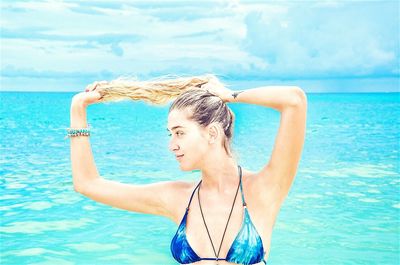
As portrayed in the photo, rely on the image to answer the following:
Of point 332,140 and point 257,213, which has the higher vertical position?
point 332,140

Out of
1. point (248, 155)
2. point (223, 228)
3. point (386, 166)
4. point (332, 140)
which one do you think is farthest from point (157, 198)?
point (332, 140)

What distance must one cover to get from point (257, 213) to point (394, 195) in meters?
9.81

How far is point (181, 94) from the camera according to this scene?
2.36 m

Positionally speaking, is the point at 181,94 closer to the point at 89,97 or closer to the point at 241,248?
the point at 89,97

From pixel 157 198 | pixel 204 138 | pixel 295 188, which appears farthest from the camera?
pixel 295 188

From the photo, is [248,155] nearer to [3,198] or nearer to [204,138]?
[3,198]

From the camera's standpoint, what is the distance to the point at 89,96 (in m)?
2.45

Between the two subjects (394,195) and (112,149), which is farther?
(112,149)

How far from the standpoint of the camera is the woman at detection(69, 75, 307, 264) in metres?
2.28

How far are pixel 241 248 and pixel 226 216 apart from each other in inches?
7.0

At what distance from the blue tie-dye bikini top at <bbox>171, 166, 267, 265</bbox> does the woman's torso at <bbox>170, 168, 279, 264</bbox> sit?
0.03 meters

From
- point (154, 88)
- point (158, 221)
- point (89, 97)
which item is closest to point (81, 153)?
point (89, 97)

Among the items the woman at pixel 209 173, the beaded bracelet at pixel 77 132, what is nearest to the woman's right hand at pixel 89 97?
the woman at pixel 209 173

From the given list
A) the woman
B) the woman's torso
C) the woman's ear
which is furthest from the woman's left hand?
the woman's torso
